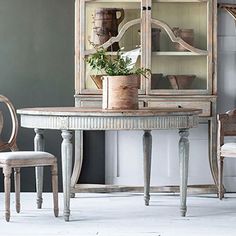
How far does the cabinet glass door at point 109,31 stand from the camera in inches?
208

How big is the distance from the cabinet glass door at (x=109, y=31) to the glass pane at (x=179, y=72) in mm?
176

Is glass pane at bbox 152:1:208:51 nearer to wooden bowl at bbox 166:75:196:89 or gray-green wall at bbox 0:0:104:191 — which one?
wooden bowl at bbox 166:75:196:89

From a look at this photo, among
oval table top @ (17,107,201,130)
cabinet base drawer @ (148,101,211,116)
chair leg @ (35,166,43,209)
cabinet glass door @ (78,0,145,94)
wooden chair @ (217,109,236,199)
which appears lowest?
chair leg @ (35,166,43,209)

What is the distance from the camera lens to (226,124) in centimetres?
528

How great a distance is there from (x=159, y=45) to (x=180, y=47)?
0.18 metres

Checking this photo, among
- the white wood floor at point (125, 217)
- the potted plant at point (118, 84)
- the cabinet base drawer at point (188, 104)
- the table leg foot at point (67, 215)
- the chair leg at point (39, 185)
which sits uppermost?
the potted plant at point (118, 84)

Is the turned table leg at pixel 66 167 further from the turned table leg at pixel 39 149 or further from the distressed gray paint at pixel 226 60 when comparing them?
the distressed gray paint at pixel 226 60

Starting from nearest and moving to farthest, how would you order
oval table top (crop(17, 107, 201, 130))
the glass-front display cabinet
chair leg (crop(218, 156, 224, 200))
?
oval table top (crop(17, 107, 201, 130)), chair leg (crop(218, 156, 224, 200)), the glass-front display cabinet

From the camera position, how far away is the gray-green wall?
5.50 meters

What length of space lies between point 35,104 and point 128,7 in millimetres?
1166

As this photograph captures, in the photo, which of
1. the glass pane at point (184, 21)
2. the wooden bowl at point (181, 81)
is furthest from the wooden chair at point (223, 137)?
the glass pane at point (184, 21)

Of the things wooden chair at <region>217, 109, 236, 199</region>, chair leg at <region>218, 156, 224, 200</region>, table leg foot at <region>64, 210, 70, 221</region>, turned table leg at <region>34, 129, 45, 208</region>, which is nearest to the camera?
table leg foot at <region>64, 210, 70, 221</region>

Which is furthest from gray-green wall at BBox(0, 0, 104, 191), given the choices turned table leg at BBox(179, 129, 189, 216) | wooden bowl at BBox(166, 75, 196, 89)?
turned table leg at BBox(179, 129, 189, 216)

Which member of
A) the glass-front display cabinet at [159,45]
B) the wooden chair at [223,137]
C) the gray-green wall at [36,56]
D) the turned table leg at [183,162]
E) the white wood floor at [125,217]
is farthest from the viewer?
the gray-green wall at [36,56]
